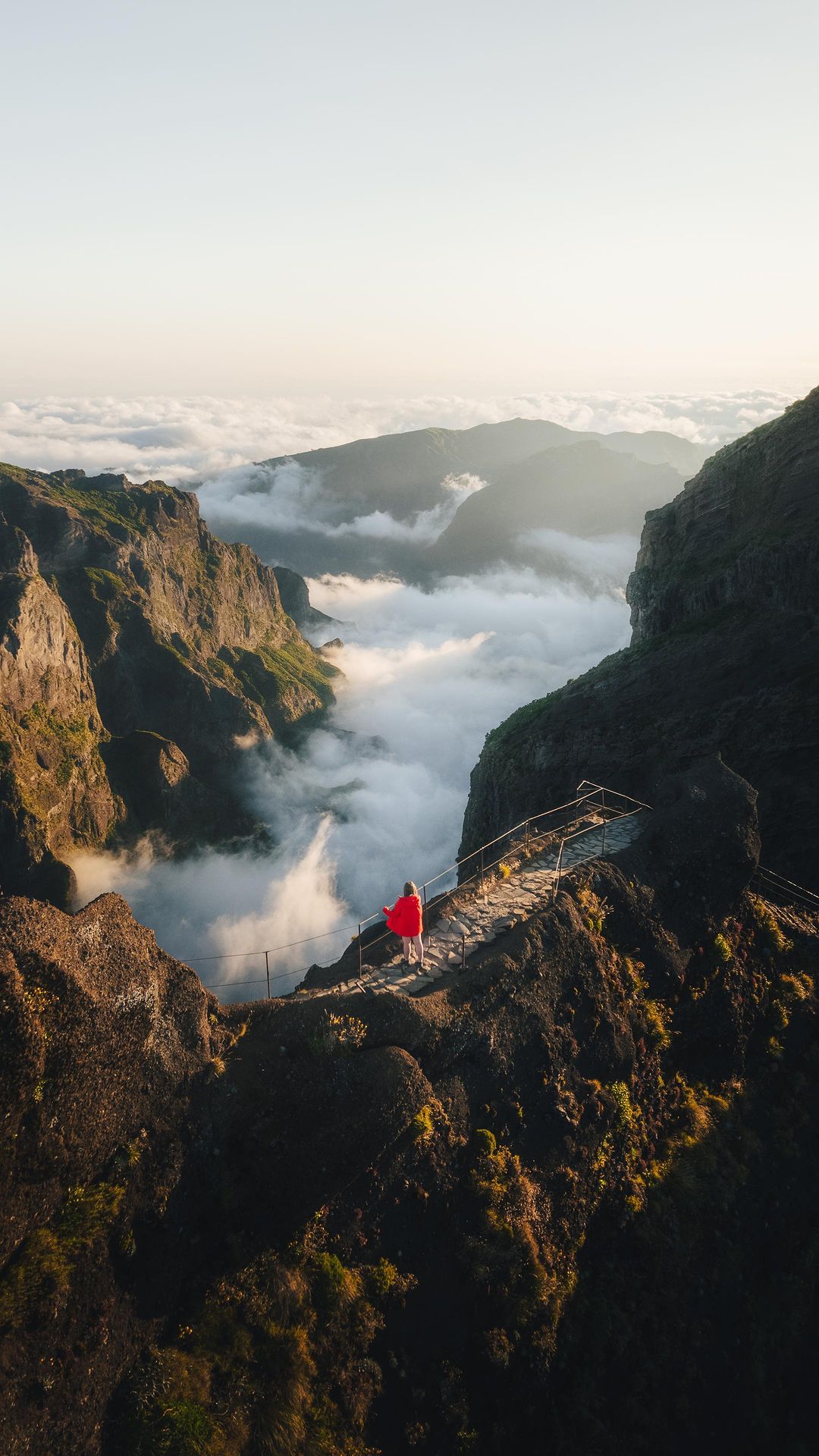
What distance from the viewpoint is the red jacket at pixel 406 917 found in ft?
52.6

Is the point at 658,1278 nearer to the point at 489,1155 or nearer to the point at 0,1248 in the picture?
the point at 489,1155

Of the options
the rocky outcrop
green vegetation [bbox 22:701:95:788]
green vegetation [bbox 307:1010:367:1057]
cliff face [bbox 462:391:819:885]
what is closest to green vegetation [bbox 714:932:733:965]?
cliff face [bbox 462:391:819:885]

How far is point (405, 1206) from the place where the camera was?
1359 centimetres

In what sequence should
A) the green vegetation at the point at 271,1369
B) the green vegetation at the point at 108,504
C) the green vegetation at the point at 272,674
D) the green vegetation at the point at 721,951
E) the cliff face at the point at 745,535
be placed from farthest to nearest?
the green vegetation at the point at 272,674, the green vegetation at the point at 108,504, the cliff face at the point at 745,535, the green vegetation at the point at 721,951, the green vegetation at the point at 271,1369

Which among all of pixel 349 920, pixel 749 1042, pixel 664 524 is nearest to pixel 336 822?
pixel 349 920

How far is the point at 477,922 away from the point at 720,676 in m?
22.6

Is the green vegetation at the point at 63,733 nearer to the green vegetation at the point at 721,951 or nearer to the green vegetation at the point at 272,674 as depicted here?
the green vegetation at the point at 272,674

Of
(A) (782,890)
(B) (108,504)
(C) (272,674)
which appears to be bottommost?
(C) (272,674)

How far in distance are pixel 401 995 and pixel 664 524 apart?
38977 millimetres

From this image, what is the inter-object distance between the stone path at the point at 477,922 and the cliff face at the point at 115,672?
82897 millimetres

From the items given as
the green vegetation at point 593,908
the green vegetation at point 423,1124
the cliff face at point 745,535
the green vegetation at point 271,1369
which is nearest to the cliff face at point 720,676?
the cliff face at point 745,535

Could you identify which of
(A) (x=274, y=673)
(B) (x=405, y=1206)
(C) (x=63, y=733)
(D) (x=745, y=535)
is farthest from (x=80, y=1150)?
(A) (x=274, y=673)

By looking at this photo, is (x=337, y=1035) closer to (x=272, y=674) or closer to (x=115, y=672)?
(x=115, y=672)

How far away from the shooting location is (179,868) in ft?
381
